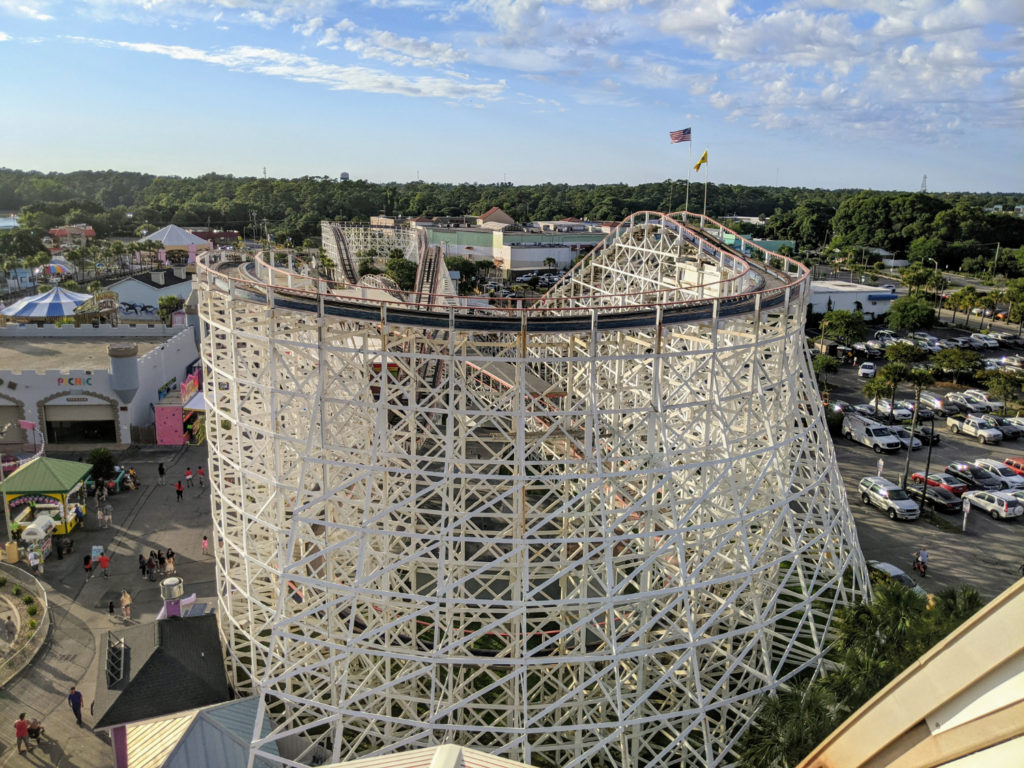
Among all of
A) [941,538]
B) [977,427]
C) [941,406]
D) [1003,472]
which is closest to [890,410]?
[977,427]

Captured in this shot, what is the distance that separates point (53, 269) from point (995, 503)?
77.9 m

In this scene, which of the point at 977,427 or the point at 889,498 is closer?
the point at 889,498

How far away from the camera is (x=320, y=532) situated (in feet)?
72.2

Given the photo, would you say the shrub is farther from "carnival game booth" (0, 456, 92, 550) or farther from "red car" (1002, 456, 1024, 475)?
"red car" (1002, 456, 1024, 475)

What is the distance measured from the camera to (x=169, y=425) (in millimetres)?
34188

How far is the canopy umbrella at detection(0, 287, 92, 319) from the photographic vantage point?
46.4m

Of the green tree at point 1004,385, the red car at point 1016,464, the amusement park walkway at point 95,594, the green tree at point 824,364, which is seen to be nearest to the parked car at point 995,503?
the red car at point 1016,464

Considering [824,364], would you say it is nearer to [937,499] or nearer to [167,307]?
[937,499]

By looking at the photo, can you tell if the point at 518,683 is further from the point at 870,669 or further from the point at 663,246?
the point at 663,246

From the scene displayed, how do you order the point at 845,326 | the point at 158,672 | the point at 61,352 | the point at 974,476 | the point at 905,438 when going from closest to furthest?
the point at 158,672, the point at 974,476, the point at 905,438, the point at 61,352, the point at 845,326

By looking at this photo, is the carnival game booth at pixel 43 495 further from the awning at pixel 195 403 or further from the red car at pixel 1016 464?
the red car at pixel 1016 464

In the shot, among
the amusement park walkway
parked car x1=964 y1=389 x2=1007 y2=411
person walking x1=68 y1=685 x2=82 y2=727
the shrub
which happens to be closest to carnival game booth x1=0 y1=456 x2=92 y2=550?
the amusement park walkway

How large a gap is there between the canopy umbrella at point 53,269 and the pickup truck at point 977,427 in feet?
251

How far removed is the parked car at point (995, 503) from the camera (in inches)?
1117
